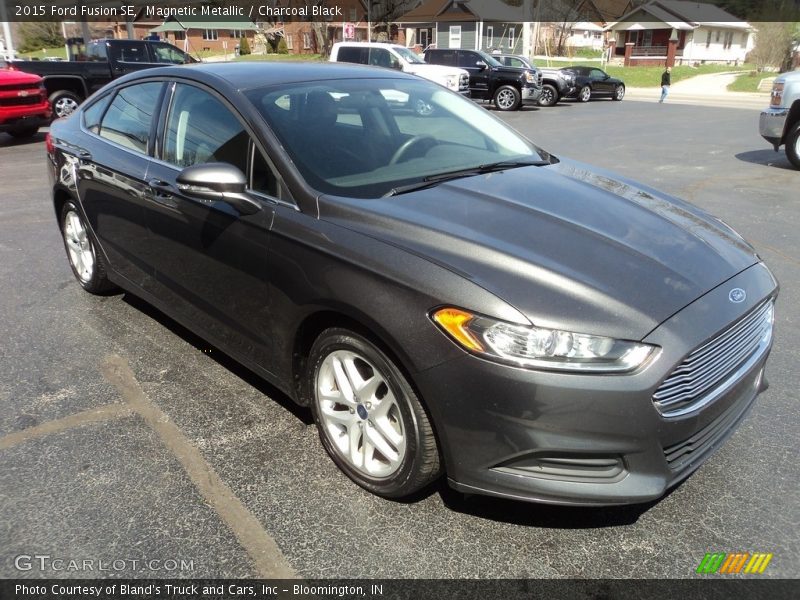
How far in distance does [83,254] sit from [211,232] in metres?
2.23

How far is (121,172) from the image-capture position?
12.8 feet

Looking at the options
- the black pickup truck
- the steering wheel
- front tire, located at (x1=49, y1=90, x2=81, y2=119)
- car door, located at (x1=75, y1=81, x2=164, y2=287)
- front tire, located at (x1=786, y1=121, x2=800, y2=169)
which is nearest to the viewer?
the steering wheel

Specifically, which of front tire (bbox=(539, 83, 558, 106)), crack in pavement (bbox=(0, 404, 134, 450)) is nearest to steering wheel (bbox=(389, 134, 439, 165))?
crack in pavement (bbox=(0, 404, 134, 450))

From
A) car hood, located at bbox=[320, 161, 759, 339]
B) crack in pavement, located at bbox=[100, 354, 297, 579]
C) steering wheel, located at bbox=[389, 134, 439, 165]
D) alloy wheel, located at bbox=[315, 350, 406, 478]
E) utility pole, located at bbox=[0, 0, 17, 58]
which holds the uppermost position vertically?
utility pole, located at bbox=[0, 0, 17, 58]

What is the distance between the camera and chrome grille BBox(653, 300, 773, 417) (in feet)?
7.24

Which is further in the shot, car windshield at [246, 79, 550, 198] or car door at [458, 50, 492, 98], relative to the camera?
car door at [458, 50, 492, 98]

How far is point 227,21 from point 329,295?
79.9 metres

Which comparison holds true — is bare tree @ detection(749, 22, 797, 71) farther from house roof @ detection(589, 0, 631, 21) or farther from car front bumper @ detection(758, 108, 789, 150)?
car front bumper @ detection(758, 108, 789, 150)

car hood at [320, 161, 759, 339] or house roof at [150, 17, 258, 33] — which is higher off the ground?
house roof at [150, 17, 258, 33]

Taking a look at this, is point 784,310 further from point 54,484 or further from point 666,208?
point 54,484

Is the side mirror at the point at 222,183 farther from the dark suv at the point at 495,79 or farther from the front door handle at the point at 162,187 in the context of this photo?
the dark suv at the point at 495,79

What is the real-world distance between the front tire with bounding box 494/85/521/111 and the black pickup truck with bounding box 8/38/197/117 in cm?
1056

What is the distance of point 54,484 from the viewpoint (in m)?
2.79

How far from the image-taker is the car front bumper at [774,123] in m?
10.0
